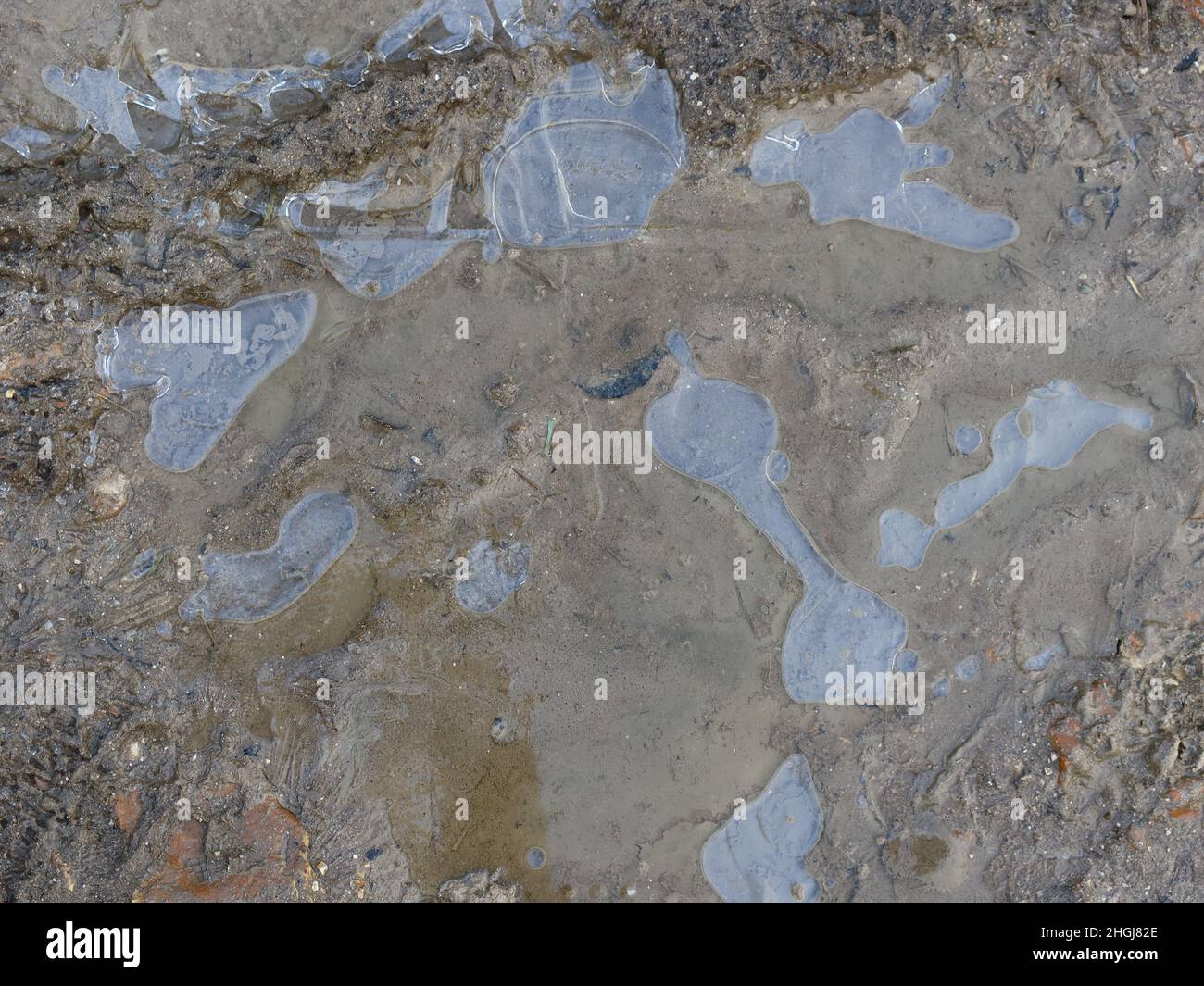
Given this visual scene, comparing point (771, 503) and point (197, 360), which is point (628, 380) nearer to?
point (771, 503)

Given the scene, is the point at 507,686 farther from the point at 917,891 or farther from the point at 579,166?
the point at 579,166

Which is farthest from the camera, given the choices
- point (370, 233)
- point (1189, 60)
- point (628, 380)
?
point (370, 233)

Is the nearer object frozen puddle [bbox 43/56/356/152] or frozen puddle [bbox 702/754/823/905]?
frozen puddle [bbox 702/754/823/905]

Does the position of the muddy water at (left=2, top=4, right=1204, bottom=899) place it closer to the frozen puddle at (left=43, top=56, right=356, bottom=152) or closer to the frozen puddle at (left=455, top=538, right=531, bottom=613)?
the frozen puddle at (left=455, top=538, right=531, bottom=613)

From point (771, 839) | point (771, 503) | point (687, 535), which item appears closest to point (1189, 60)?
point (771, 503)

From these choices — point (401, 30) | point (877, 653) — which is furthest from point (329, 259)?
point (877, 653)

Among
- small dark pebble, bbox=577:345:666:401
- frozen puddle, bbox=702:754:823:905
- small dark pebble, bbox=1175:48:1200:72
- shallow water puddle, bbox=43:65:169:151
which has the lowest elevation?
frozen puddle, bbox=702:754:823:905

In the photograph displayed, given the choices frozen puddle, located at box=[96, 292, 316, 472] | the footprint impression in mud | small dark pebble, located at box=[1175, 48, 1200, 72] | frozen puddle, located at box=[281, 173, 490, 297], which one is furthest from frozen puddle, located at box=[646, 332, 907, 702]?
small dark pebble, located at box=[1175, 48, 1200, 72]
